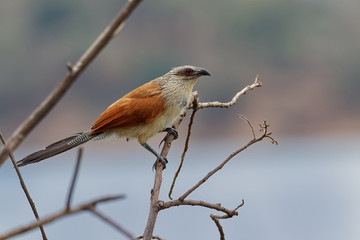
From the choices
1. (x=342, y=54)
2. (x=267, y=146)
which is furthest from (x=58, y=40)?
(x=342, y=54)

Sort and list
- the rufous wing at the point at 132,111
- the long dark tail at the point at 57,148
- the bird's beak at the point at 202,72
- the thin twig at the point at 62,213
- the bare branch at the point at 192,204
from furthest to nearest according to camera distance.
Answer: the bird's beak at the point at 202,72
the rufous wing at the point at 132,111
the long dark tail at the point at 57,148
the bare branch at the point at 192,204
the thin twig at the point at 62,213

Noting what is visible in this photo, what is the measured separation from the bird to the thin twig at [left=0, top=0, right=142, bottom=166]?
5.07 ft

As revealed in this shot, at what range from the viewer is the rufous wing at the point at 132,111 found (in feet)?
6.49

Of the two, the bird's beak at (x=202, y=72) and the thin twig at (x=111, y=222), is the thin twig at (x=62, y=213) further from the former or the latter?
the bird's beak at (x=202, y=72)

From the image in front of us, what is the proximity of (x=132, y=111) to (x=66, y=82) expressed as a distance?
1.68 metres

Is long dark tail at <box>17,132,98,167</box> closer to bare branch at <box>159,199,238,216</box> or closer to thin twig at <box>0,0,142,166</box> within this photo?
bare branch at <box>159,199,238,216</box>

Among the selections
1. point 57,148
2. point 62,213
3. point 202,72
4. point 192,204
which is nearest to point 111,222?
point 62,213

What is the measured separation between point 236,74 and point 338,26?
5385 millimetres

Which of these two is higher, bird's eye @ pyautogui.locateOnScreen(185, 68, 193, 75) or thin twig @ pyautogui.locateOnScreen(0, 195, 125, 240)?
bird's eye @ pyautogui.locateOnScreen(185, 68, 193, 75)

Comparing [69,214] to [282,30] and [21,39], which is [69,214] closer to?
[21,39]

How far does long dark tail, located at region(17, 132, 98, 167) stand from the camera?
4.45ft

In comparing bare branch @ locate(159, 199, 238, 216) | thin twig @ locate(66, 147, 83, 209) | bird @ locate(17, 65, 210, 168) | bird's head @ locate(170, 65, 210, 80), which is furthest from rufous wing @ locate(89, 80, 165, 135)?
thin twig @ locate(66, 147, 83, 209)

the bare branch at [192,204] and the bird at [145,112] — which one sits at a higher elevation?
the bird at [145,112]

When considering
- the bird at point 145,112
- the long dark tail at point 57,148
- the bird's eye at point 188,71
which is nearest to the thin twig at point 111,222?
the long dark tail at point 57,148
